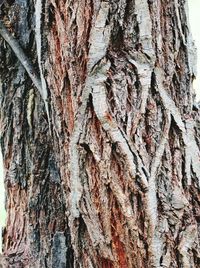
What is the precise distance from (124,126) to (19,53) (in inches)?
26.8

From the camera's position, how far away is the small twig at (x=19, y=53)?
6.98 feet

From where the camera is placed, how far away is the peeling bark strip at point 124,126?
65.2 inches

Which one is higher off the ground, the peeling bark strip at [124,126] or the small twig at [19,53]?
the small twig at [19,53]

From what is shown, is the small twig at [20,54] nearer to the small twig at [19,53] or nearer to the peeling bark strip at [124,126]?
the small twig at [19,53]

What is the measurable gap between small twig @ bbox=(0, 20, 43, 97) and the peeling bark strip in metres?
0.26

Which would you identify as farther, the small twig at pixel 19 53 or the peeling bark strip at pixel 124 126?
the small twig at pixel 19 53

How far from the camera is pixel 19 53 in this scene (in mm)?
2248

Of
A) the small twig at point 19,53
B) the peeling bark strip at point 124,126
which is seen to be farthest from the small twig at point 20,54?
the peeling bark strip at point 124,126

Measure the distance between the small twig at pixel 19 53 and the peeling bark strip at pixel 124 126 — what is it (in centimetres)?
26

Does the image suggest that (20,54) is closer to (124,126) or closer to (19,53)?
(19,53)

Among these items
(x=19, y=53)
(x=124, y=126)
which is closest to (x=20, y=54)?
(x=19, y=53)

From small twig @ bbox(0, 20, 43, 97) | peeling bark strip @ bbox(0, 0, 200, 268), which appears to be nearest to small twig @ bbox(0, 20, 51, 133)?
small twig @ bbox(0, 20, 43, 97)

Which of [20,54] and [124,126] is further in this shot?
[20,54]

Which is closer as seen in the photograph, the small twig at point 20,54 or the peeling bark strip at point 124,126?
the peeling bark strip at point 124,126
